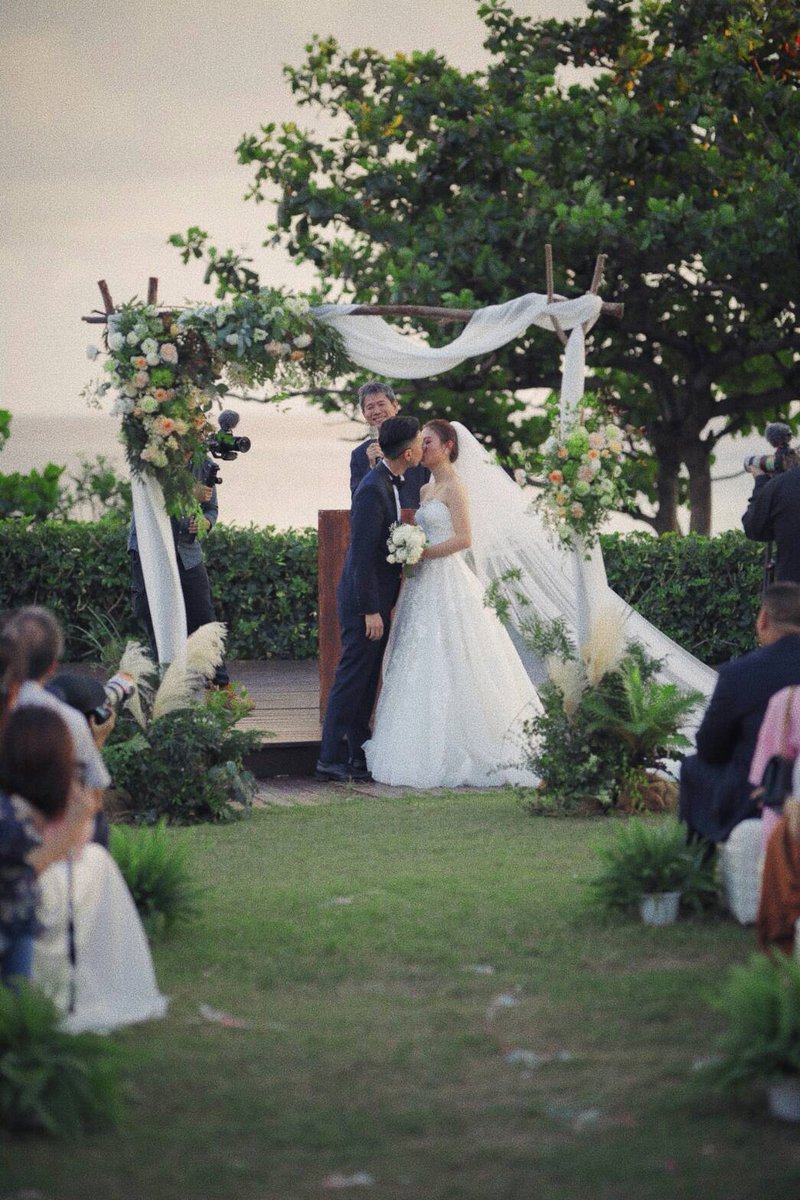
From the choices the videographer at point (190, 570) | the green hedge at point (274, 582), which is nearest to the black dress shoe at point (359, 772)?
the videographer at point (190, 570)

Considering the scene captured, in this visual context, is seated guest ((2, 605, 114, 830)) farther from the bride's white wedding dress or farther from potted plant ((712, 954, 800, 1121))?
the bride's white wedding dress

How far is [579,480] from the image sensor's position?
8945 millimetres

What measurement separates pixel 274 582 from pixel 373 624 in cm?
547

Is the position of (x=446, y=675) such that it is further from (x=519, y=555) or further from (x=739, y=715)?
(x=739, y=715)

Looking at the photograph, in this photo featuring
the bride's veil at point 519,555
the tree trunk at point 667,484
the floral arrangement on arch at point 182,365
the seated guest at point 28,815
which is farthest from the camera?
the tree trunk at point 667,484

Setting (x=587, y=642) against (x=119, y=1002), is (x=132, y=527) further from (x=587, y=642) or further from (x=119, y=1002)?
(x=119, y=1002)

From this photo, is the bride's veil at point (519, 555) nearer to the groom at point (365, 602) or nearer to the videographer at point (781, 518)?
the groom at point (365, 602)

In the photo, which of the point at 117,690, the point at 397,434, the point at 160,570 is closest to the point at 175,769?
the point at 117,690

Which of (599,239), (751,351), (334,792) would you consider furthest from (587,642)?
(751,351)

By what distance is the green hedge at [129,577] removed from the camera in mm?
14836

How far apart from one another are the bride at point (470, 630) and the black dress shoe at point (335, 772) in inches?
6.5

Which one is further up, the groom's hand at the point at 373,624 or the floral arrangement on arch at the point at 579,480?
the floral arrangement on arch at the point at 579,480

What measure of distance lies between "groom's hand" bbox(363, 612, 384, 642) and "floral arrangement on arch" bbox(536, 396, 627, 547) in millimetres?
1289

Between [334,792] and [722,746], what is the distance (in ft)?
12.7
